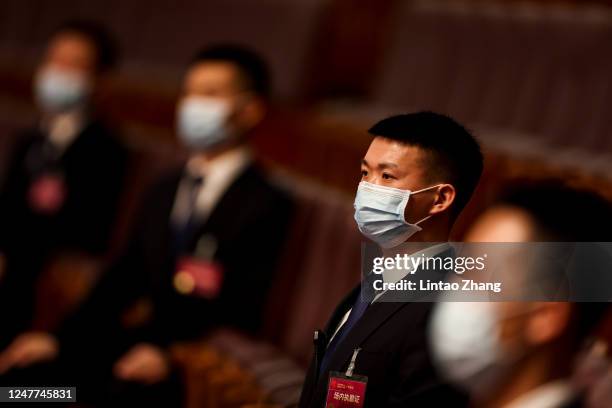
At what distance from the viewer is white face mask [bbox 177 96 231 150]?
4.48ft

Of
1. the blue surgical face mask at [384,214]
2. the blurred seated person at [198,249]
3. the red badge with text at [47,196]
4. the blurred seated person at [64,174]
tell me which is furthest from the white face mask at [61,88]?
the blue surgical face mask at [384,214]

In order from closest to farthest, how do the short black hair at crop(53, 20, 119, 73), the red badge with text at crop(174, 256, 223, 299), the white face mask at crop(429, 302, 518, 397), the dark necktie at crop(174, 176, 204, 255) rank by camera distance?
1. the white face mask at crop(429, 302, 518, 397)
2. the red badge with text at crop(174, 256, 223, 299)
3. the dark necktie at crop(174, 176, 204, 255)
4. the short black hair at crop(53, 20, 119, 73)

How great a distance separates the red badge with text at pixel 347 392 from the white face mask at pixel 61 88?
1.24 m

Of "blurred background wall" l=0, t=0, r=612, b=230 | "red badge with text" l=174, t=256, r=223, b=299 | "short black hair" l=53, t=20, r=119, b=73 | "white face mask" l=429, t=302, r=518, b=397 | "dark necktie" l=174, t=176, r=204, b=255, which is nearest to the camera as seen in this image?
"white face mask" l=429, t=302, r=518, b=397

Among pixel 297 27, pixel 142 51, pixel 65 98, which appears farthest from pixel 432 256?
pixel 142 51

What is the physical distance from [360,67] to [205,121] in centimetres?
99

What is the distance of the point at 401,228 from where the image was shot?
628mm

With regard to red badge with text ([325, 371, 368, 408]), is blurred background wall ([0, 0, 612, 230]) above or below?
above

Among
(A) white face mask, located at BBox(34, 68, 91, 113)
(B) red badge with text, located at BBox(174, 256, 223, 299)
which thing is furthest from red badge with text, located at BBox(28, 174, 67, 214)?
(B) red badge with text, located at BBox(174, 256, 223, 299)

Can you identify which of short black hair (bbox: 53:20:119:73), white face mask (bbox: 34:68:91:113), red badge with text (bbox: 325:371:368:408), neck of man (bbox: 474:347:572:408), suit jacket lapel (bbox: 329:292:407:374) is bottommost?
red badge with text (bbox: 325:371:368:408)

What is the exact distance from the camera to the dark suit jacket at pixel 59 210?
163cm

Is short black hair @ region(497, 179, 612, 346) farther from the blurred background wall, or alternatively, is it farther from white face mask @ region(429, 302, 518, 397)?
the blurred background wall

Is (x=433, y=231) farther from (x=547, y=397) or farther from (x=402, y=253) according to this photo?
(x=547, y=397)

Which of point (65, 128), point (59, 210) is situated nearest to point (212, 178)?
point (59, 210)
